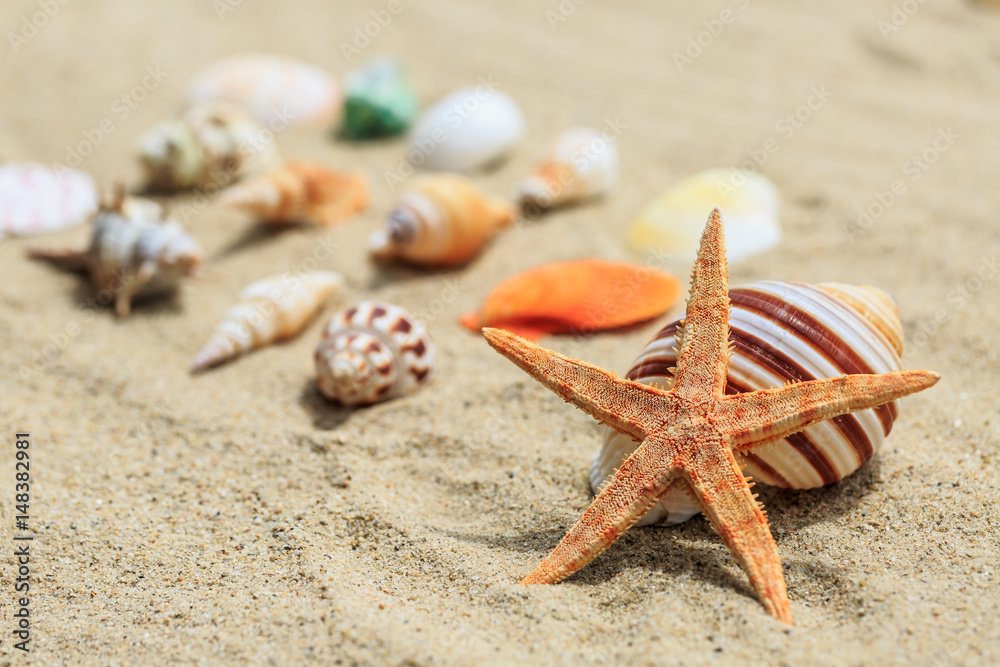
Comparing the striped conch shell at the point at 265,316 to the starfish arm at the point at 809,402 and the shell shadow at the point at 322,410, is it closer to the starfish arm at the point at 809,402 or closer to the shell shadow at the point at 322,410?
the shell shadow at the point at 322,410

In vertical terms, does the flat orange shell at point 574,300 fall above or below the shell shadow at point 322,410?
above

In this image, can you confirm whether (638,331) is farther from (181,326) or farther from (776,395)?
(181,326)

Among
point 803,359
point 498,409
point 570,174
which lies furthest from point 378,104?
point 803,359

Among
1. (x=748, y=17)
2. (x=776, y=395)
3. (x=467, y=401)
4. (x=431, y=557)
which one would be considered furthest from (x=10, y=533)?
(x=748, y=17)

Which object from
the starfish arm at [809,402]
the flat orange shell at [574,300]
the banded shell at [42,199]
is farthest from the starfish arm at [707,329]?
the banded shell at [42,199]

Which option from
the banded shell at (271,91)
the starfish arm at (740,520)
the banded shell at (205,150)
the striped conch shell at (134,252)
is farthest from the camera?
the banded shell at (271,91)
